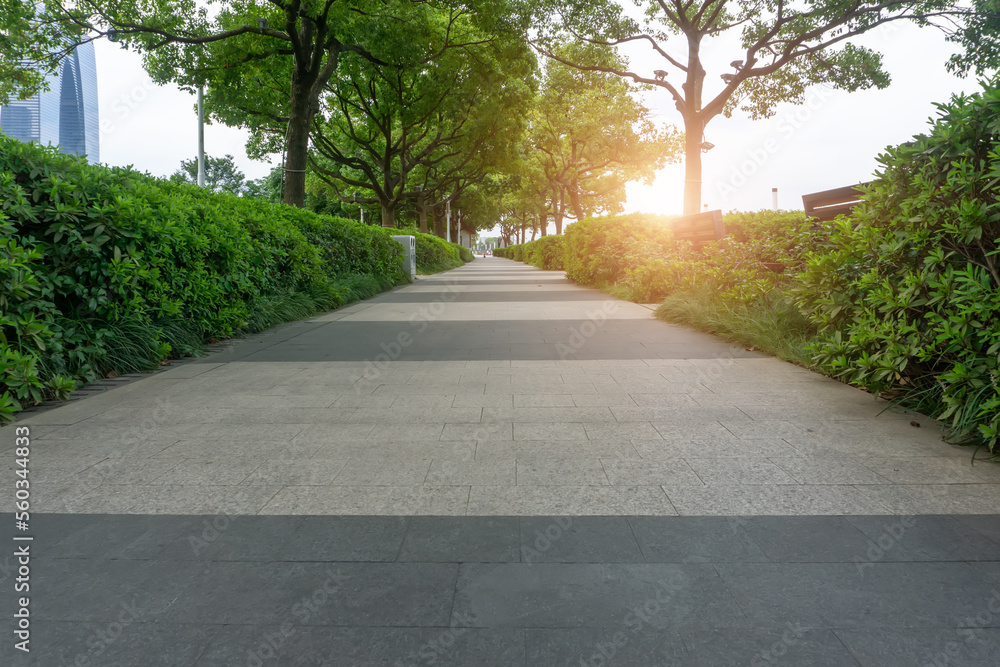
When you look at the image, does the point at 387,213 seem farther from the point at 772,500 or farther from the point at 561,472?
the point at 772,500

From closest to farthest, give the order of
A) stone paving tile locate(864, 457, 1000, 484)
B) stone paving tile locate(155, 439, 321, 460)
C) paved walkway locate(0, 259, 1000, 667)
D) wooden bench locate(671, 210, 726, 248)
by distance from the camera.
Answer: paved walkway locate(0, 259, 1000, 667)
stone paving tile locate(864, 457, 1000, 484)
stone paving tile locate(155, 439, 321, 460)
wooden bench locate(671, 210, 726, 248)

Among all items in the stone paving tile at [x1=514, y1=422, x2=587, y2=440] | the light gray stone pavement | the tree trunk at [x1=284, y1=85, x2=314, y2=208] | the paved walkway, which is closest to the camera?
the paved walkway

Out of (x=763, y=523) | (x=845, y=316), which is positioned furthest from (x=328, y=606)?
(x=845, y=316)

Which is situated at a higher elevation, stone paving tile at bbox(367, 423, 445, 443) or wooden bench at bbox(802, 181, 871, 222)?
wooden bench at bbox(802, 181, 871, 222)

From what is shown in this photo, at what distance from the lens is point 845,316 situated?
4.85 m

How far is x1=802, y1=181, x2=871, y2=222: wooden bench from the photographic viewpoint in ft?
21.3

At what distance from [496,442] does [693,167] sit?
51.3ft

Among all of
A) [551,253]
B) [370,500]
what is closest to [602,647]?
[370,500]

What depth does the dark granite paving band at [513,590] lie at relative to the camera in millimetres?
1802

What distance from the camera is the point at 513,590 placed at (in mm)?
2102

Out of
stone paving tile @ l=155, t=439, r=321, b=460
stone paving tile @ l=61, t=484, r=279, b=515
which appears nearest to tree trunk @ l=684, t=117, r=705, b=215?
stone paving tile @ l=155, t=439, r=321, b=460

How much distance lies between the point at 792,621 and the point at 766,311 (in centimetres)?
560

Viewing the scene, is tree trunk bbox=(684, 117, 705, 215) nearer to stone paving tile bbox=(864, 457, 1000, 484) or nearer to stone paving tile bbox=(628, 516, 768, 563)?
stone paving tile bbox=(864, 457, 1000, 484)

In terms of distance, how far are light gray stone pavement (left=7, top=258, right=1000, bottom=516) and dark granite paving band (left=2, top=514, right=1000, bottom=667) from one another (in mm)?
208
